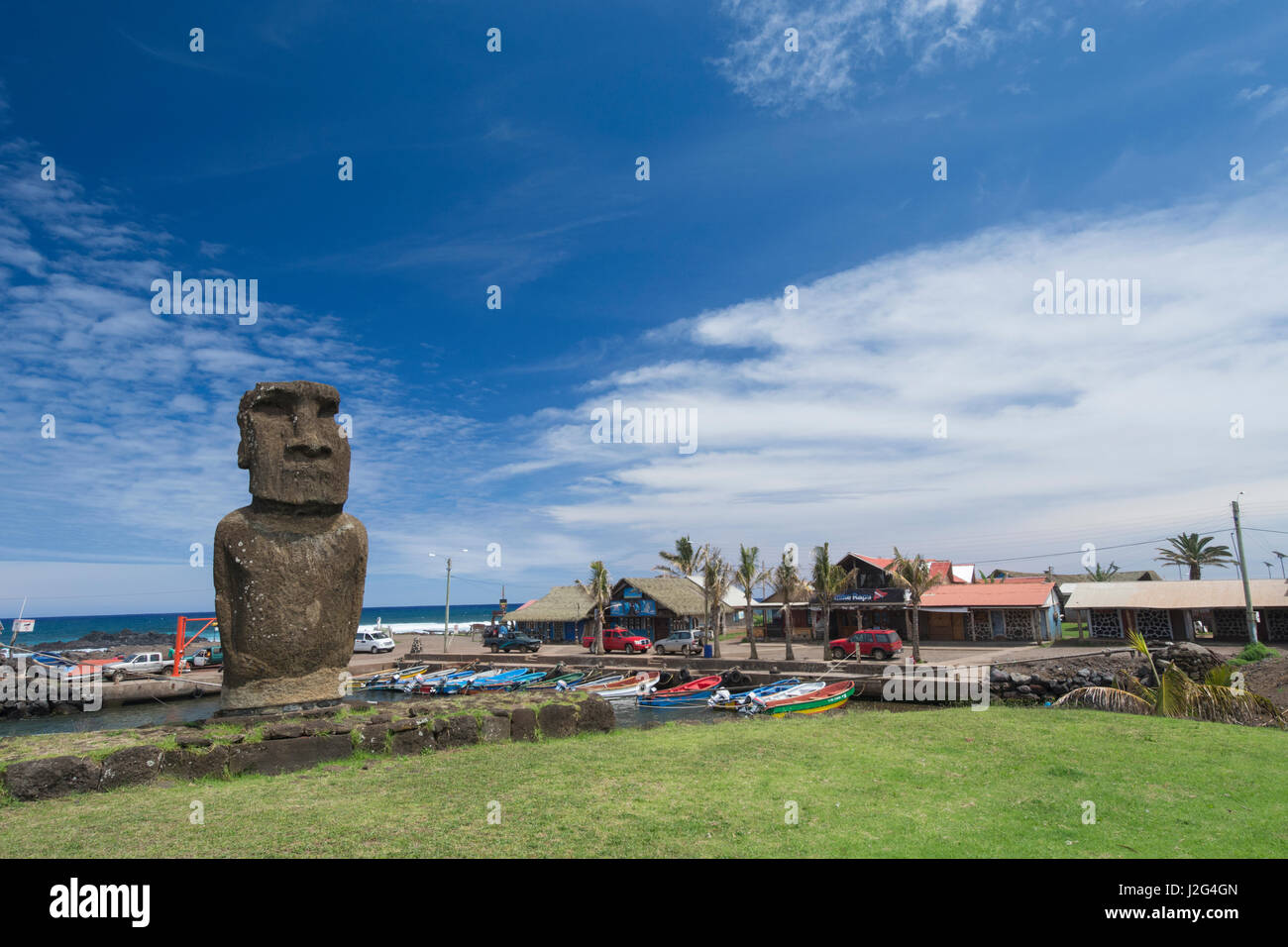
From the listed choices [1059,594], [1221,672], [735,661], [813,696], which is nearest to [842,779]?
[1221,672]

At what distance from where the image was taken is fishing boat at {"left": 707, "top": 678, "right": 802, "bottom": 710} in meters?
23.3

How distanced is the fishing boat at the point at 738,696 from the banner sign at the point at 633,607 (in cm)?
2917

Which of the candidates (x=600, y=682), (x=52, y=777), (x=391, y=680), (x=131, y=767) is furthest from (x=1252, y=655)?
(x=391, y=680)

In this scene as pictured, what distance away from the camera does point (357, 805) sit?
8.35m

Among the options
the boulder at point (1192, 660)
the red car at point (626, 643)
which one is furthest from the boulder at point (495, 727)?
the red car at point (626, 643)

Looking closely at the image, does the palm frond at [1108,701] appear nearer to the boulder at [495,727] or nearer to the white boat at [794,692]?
the white boat at [794,692]

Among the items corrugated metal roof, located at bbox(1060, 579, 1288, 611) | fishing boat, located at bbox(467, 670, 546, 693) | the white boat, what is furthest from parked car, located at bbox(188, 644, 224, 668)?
corrugated metal roof, located at bbox(1060, 579, 1288, 611)

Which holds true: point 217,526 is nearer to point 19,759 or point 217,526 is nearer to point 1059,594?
point 19,759

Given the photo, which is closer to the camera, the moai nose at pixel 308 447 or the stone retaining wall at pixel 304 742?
the stone retaining wall at pixel 304 742

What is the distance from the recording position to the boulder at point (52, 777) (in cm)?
894

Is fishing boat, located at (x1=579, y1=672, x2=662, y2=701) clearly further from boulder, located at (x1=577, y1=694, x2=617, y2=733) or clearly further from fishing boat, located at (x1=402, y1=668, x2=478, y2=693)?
boulder, located at (x1=577, y1=694, x2=617, y2=733)

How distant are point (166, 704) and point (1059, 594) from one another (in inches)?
2074

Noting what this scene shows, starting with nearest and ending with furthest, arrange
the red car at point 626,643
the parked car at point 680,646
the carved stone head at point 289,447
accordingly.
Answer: the carved stone head at point 289,447, the parked car at point 680,646, the red car at point 626,643

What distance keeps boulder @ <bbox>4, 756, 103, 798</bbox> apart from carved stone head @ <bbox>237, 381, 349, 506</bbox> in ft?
15.2
